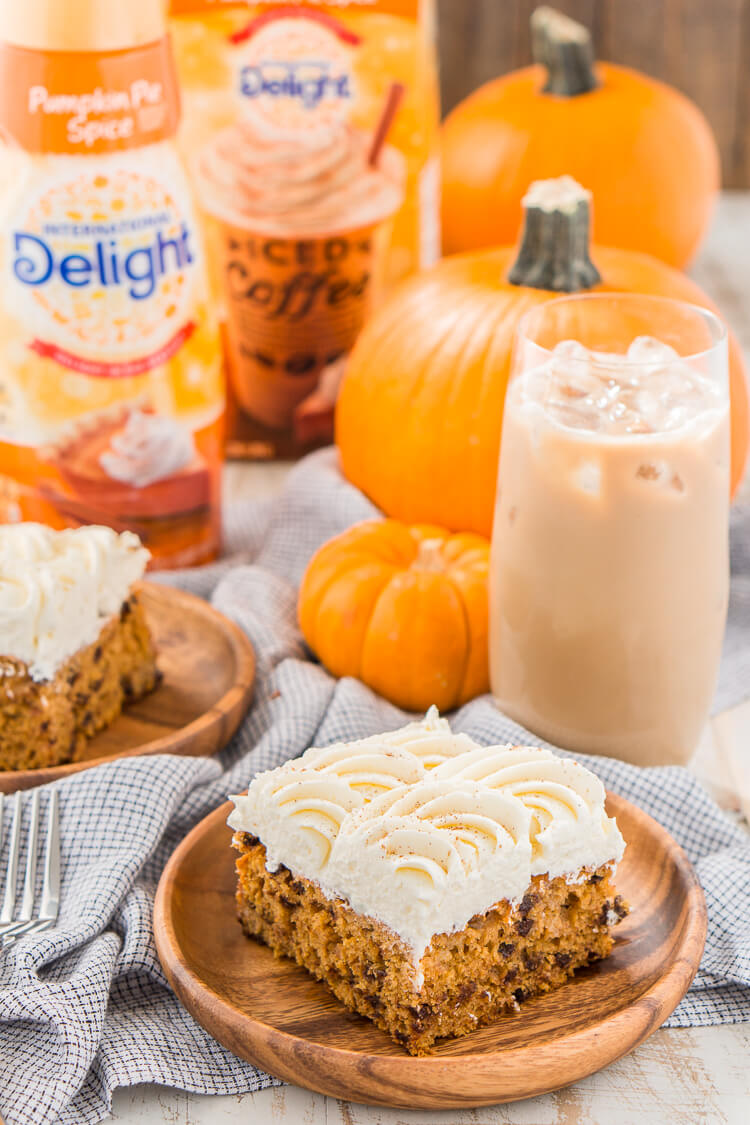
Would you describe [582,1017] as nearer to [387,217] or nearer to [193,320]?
[193,320]

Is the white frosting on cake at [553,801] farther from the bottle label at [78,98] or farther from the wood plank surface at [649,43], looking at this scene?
the wood plank surface at [649,43]

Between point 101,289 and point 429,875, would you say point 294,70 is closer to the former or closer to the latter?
point 101,289

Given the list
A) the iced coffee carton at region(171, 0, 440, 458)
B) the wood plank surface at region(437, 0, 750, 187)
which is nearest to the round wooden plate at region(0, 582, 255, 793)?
the iced coffee carton at region(171, 0, 440, 458)

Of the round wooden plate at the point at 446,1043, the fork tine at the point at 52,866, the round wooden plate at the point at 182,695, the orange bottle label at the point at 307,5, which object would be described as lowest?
the round wooden plate at the point at 182,695

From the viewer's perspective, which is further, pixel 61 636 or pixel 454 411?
pixel 454 411

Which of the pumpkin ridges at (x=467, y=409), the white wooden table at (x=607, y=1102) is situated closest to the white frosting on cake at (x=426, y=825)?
the white wooden table at (x=607, y=1102)

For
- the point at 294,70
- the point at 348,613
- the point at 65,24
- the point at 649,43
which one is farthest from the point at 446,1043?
the point at 649,43
